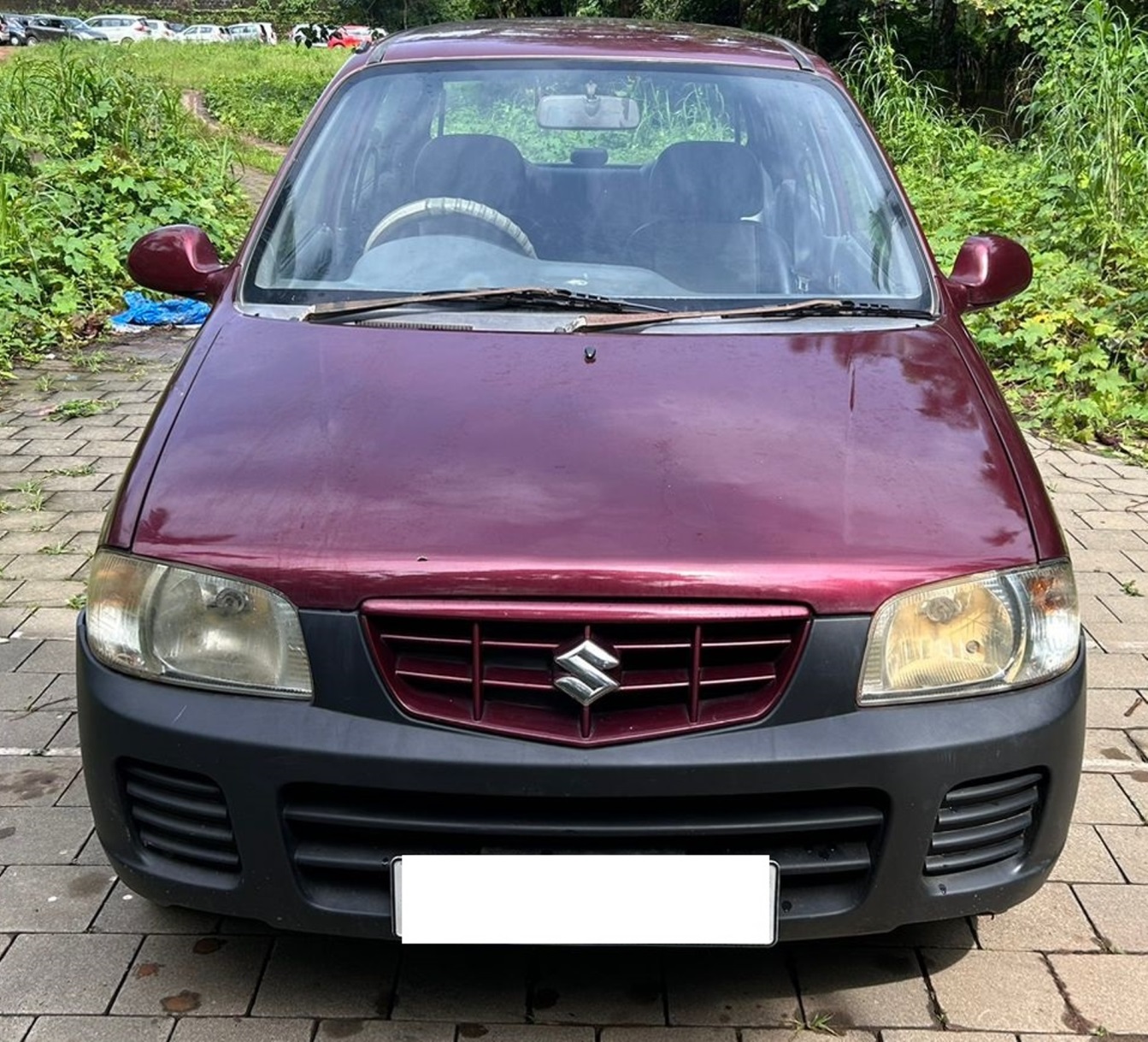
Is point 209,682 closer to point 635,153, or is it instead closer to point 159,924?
point 159,924

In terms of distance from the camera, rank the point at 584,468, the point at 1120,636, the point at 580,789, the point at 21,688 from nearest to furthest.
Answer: the point at 580,789, the point at 584,468, the point at 21,688, the point at 1120,636

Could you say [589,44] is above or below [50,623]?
above

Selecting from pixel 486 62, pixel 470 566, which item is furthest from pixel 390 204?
pixel 470 566

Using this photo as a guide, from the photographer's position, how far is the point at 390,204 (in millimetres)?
3242

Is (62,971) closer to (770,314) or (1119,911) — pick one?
(770,314)

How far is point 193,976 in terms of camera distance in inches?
97.1

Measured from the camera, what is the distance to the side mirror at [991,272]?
3.25 m

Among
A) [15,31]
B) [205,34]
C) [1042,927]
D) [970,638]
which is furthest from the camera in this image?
[205,34]

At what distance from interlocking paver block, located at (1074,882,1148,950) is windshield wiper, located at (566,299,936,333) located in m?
1.23

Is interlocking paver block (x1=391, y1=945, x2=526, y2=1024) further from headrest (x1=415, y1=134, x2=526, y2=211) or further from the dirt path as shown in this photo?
the dirt path

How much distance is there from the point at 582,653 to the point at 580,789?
0.65 ft

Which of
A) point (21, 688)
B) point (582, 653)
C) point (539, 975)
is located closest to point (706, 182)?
point (582, 653)

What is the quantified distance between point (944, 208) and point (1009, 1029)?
24.7ft

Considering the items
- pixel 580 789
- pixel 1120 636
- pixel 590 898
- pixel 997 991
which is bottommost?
pixel 1120 636
